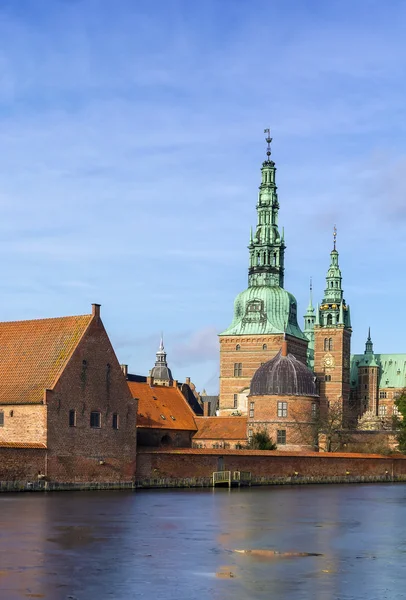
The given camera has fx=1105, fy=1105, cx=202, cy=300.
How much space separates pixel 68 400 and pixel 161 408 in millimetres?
29115

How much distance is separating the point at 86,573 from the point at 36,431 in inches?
1246

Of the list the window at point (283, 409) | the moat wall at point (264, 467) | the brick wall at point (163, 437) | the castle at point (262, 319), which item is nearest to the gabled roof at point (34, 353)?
the moat wall at point (264, 467)

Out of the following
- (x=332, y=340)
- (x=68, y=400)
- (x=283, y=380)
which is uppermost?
(x=332, y=340)

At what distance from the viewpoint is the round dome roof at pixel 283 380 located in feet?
299

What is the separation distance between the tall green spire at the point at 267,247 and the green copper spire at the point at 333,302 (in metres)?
26.4

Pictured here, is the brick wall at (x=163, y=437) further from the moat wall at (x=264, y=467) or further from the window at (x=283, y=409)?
the moat wall at (x=264, y=467)

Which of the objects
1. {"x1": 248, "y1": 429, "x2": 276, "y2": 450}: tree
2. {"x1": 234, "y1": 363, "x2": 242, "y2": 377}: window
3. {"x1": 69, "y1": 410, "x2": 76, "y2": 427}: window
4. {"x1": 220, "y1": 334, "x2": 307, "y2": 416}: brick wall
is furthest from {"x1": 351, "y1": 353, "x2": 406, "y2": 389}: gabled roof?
{"x1": 69, "y1": 410, "x2": 76, "y2": 427}: window

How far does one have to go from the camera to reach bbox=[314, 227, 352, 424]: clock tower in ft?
515

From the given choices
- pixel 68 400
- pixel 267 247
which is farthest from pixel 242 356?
pixel 68 400

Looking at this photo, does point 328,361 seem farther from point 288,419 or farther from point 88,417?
point 88,417

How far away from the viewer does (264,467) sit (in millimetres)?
69562

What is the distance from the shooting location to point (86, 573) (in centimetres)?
2481

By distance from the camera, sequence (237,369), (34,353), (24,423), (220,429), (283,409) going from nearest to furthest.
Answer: (24,423) < (34,353) < (220,429) < (283,409) < (237,369)

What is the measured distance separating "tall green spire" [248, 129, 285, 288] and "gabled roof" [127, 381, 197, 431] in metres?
41.4
